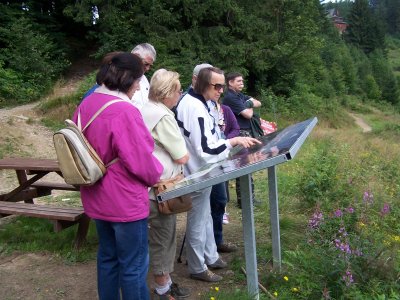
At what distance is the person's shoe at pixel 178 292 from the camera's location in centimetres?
324

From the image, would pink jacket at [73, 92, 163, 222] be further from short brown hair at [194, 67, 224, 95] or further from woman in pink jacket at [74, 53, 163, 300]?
short brown hair at [194, 67, 224, 95]

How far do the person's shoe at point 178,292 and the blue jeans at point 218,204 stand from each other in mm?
835

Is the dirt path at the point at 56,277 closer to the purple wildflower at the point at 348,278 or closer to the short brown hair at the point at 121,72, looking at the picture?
the purple wildflower at the point at 348,278

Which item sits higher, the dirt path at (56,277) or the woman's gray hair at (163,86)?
the woman's gray hair at (163,86)

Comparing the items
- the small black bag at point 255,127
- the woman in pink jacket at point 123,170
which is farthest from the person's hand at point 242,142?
the small black bag at point 255,127

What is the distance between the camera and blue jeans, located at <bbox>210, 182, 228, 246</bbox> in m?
3.82

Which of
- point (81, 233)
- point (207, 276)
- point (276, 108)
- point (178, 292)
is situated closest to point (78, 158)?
point (178, 292)

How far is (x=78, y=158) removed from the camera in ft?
8.09

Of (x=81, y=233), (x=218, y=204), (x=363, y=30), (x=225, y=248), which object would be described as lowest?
(x=363, y=30)

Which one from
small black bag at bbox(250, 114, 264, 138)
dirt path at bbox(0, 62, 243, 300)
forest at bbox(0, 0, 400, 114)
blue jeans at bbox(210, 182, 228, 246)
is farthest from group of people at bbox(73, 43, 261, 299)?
forest at bbox(0, 0, 400, 114)

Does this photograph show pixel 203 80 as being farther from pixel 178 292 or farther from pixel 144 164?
pixel 178 292

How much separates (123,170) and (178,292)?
1.19 m

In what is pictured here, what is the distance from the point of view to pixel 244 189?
9.39 ft

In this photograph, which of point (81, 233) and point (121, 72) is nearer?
point (121, 72)
